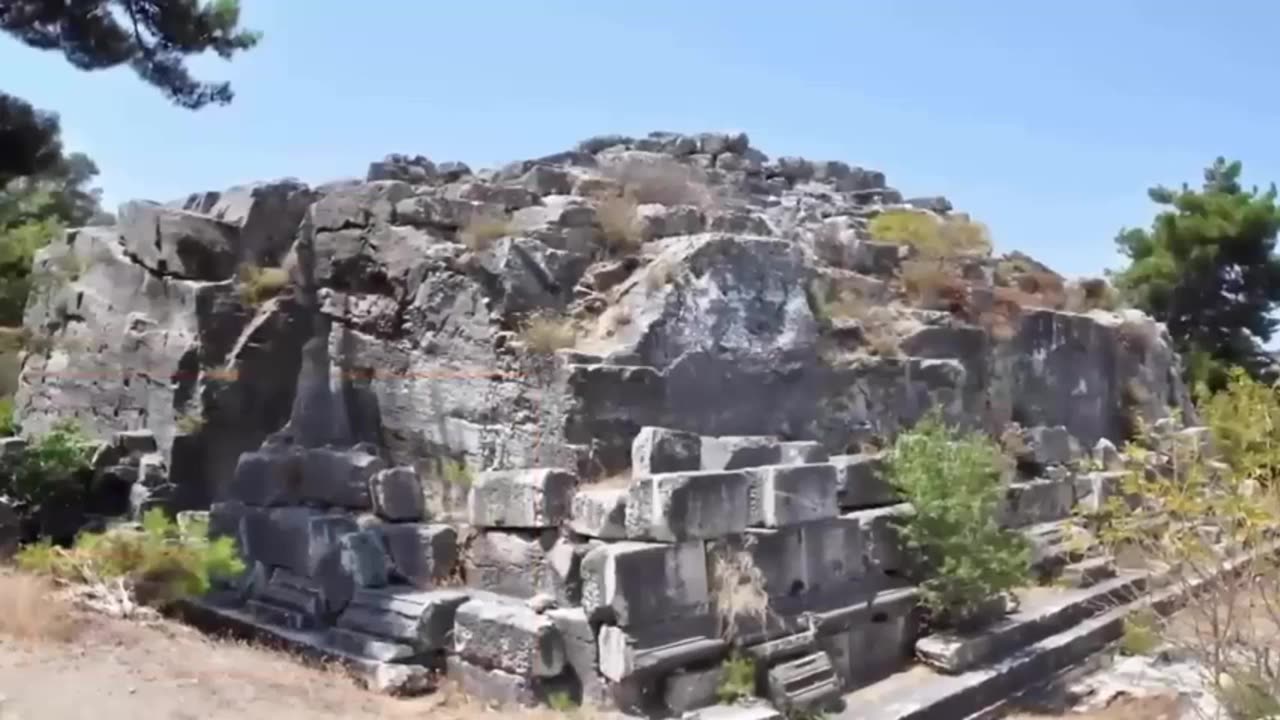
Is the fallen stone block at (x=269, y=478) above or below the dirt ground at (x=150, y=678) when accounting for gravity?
above

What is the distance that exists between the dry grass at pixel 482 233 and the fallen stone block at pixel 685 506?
2578 mm

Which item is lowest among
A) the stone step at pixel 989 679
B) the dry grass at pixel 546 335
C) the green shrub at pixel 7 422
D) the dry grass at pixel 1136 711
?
the dry grass at pixel 1136 711

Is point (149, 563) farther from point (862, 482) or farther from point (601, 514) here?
point (862, 482)

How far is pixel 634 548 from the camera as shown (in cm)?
610

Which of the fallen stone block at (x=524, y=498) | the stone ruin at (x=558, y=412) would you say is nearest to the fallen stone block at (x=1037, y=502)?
the stone ruin at (x=558, y=412)

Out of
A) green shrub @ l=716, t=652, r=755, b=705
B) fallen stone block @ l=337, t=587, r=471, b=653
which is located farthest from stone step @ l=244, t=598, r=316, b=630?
green shrub @ l=716, t=652, r=755, b=705

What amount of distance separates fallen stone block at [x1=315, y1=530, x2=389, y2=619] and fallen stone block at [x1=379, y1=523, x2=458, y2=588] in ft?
0.27

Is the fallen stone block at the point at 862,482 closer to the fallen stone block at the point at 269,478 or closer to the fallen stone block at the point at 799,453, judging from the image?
the fallen stone block at the point at 799,453

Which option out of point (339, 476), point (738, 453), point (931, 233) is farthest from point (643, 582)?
point (931, 233)

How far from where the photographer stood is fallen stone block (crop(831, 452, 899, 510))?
7688 mm

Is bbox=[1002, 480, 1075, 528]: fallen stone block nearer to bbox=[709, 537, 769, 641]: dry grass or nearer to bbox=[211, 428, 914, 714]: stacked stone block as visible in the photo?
bbox=[211, 428, 914, 714]: stacked stone block

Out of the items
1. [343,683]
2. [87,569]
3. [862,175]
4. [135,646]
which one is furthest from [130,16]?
[862,175]

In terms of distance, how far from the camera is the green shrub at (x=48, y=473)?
9883 millimetres

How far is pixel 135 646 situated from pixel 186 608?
1236 millimetres
